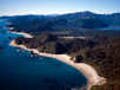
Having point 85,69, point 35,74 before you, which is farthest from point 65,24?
point 35,74

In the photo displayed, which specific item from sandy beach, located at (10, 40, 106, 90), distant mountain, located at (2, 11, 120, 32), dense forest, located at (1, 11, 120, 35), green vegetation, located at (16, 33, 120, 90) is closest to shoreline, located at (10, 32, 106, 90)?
sandy beach, located at (10, 40, 106, 90)

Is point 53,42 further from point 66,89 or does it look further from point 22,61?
point 66,89

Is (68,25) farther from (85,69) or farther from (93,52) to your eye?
(85,69)

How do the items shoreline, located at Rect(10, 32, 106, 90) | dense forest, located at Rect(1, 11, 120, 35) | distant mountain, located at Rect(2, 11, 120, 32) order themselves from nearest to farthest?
shoreline, located at Rect(10, 32, 106, 90), dense forest, located at Rect(1, 11, 120, 35), distant mountain, located at Rect(2, 11, 120, 32)

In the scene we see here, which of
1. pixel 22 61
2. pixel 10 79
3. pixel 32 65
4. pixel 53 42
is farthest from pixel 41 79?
pixel 53 42

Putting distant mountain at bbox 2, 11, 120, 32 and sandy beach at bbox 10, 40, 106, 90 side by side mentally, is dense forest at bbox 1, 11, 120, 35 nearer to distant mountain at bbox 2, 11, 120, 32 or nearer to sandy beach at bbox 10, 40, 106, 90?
distant mountain at bbox 2, 11, 120, 32

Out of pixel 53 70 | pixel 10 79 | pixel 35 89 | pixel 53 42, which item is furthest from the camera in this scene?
pixel 53 42

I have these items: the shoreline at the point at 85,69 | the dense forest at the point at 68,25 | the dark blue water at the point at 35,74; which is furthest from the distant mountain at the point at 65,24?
the dark blue water at the point at 35,74

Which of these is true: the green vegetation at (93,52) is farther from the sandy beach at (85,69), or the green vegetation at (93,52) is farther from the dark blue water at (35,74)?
the dark blue water at (35,74)
